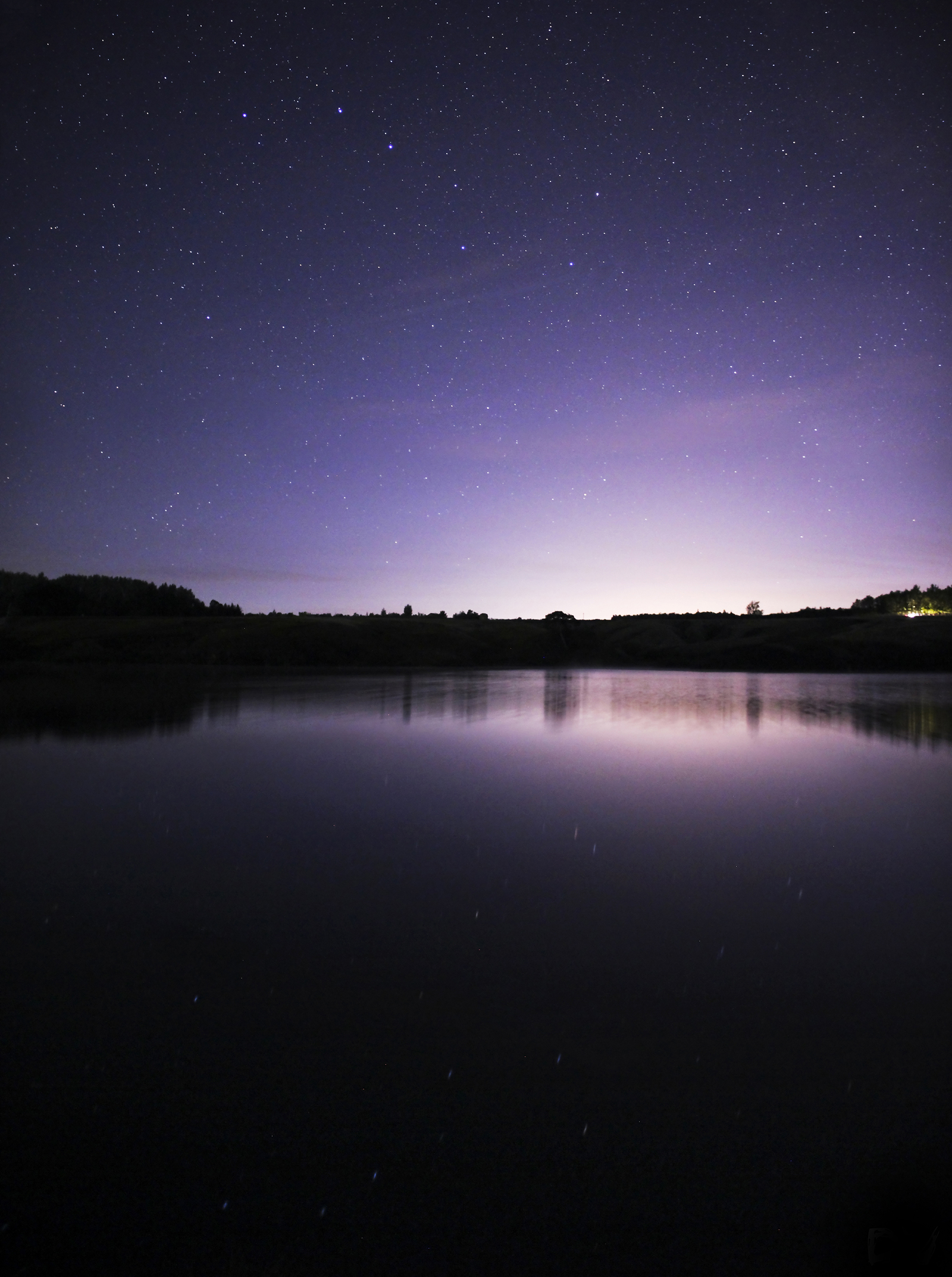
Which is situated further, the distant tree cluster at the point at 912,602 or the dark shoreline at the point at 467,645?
the distant tree cluster at the point at 912,602

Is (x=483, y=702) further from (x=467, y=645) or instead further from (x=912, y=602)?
(x=912, y=602)

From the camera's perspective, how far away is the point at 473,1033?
364 cm

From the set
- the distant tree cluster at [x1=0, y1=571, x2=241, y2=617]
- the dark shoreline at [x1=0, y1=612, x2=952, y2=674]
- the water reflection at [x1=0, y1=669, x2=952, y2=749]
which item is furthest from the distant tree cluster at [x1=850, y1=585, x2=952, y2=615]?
the distant tree cluster at [x1=0, y1=571, x2=241, y2=617]

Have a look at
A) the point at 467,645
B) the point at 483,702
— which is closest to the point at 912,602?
the point at 467,645

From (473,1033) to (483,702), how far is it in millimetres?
19834

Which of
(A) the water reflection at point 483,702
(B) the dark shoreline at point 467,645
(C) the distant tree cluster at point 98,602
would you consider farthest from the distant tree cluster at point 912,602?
(C) the distant tree cluster at point 98,602

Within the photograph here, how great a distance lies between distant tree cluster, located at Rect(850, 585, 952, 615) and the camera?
333 ft

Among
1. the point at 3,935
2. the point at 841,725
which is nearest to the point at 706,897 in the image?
the point at 3,935

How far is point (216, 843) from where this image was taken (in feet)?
23.6

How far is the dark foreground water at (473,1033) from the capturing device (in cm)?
250

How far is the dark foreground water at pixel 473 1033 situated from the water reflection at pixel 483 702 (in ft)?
28.8

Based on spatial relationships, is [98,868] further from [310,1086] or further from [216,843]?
[310,1086]

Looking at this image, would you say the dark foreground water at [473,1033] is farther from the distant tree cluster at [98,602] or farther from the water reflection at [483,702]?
the distant tree cluster at [98,602]

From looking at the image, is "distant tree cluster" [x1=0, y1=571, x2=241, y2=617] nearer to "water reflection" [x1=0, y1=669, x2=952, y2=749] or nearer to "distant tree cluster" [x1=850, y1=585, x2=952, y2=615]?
"water reflection" [x1=0, y1=669, x2=952, y2=749]
